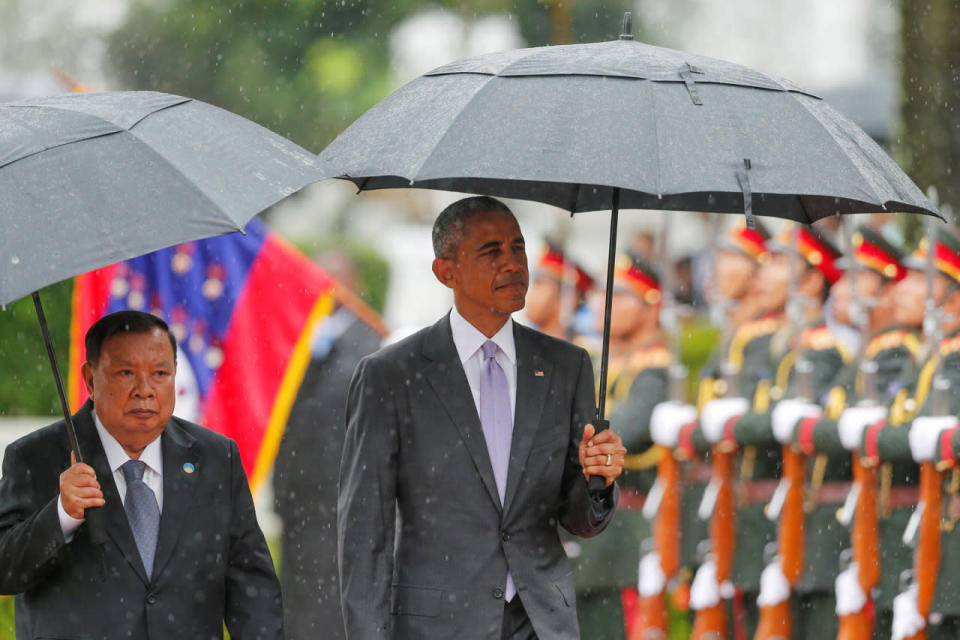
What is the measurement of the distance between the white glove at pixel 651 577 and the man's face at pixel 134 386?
17.1 feet

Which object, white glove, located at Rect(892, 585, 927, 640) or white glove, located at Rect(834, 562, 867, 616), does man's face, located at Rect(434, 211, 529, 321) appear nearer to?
white glove, located at Rect(892, 585, 927, 640)

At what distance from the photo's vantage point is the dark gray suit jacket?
15.5ft

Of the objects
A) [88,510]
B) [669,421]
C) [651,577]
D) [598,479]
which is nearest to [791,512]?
[669,421]

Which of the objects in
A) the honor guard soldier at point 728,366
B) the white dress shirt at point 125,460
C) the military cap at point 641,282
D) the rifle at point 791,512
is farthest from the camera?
the military cap at point 641,282

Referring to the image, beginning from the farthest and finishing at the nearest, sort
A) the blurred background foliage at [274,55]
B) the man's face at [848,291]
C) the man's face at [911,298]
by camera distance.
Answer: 1. the blurred background foliage at [274,55]
2. the man's face at [848,291]
3. the man's face at [911,298]

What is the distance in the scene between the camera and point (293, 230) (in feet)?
82.3

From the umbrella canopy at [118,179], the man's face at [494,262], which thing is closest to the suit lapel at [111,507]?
the umbrella canopy at [118,179]

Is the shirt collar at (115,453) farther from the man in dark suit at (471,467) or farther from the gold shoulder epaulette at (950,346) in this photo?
the gold shoulder epaulette at (950,346)

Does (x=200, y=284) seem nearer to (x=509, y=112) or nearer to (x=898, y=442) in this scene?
(x=898, y=442)

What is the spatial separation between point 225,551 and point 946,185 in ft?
15.7

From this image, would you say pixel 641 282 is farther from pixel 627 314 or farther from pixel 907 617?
pixel 907 617

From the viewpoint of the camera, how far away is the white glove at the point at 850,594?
26.8 ft

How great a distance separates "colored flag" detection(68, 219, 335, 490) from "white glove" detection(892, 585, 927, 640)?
2.89m

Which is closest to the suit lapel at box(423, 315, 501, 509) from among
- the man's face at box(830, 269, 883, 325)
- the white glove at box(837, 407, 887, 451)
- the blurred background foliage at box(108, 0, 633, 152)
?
the white glove at box(837, 407, 887, 451)
